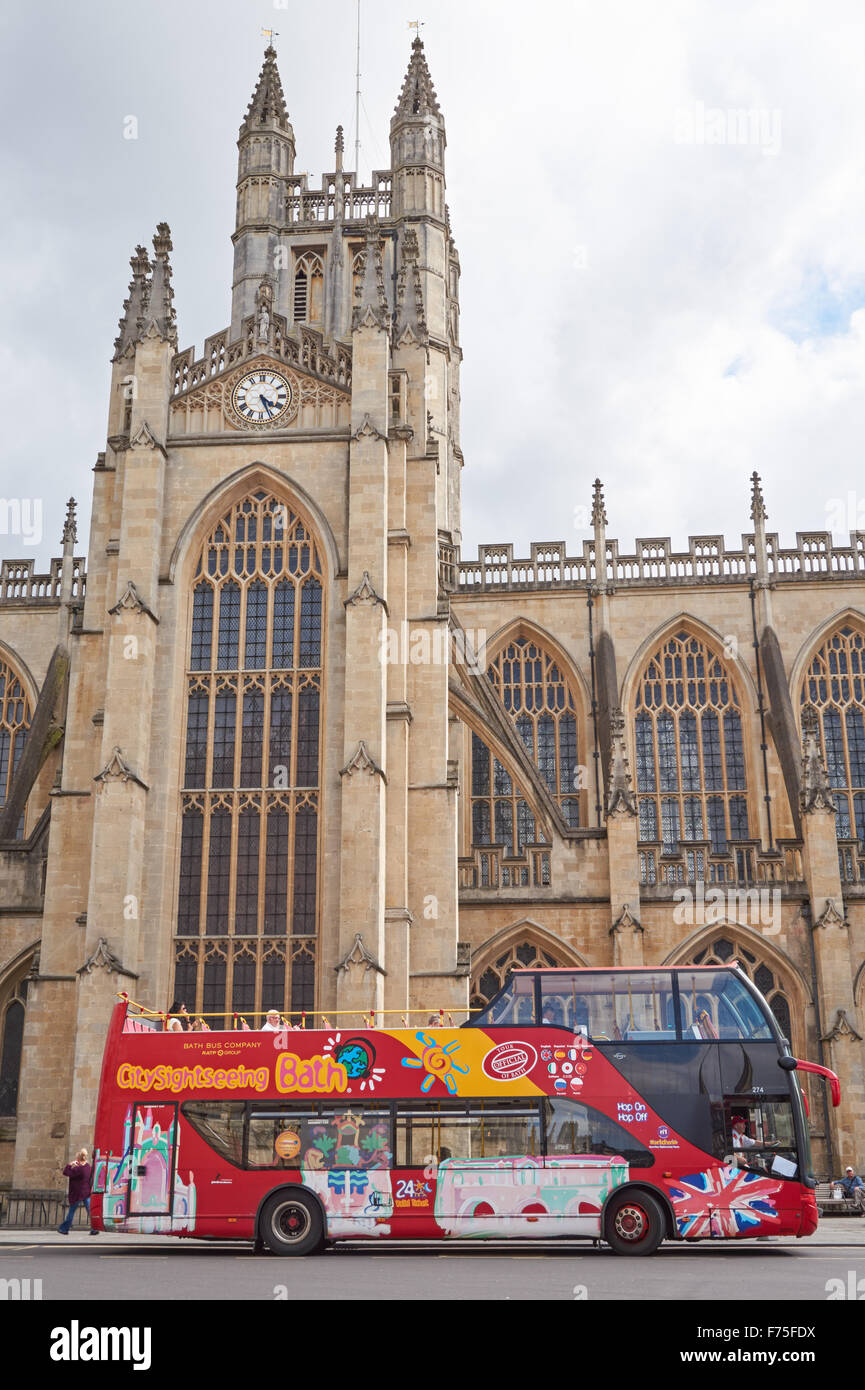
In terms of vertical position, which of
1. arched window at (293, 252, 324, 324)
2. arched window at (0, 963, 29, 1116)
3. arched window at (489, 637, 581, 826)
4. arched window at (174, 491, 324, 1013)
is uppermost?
arched window at (293, 252, 324, 324)

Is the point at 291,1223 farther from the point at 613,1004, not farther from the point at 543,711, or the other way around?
the point at 543,711

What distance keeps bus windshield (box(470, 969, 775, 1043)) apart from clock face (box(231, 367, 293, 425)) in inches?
657

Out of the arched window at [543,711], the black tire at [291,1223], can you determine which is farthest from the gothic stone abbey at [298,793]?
the black tire at [291,1223]

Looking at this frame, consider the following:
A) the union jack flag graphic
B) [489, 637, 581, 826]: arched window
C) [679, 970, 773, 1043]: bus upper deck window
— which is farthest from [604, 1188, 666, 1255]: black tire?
[489, 637, 581, 826]: arched window

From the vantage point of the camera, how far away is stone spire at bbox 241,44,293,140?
51.4m

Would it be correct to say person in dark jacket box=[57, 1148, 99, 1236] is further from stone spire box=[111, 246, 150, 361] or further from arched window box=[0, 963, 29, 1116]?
stone spire box=[111, 246, 150, 361]

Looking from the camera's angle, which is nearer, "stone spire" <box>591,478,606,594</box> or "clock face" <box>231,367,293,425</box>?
"clock face" <box>231,367,293,425</box>

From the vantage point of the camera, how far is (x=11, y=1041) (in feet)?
98.6

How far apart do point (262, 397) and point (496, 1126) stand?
59.9 ft

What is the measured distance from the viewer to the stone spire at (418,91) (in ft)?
167

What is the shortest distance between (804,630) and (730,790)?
5044 millimetres

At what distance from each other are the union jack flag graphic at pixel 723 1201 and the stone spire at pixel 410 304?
65.9ft

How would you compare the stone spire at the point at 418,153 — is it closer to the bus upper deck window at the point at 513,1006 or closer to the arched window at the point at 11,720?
the arched window at the point at 11,720

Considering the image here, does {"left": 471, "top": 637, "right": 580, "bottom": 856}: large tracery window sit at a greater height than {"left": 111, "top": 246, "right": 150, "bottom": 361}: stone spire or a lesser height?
lesser
